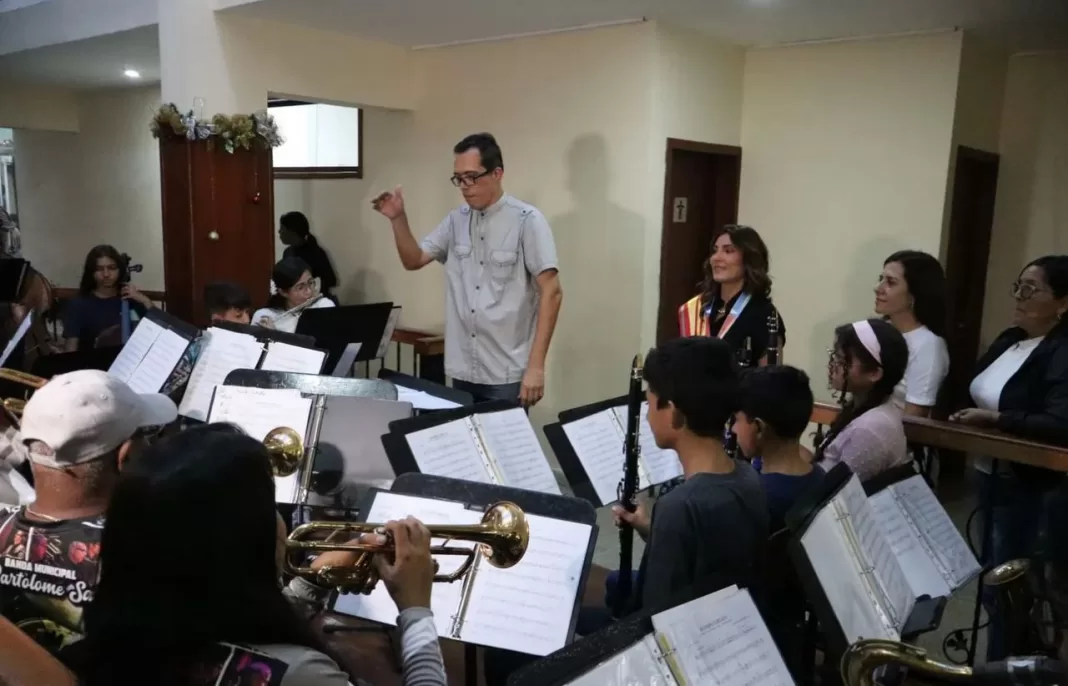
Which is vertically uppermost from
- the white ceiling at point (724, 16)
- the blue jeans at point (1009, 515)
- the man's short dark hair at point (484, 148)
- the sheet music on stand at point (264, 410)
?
the white ceiling at point (724, 16)

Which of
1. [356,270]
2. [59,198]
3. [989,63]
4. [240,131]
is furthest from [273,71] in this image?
[59,198]

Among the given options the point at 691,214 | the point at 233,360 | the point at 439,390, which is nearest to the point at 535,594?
the point at 439,390

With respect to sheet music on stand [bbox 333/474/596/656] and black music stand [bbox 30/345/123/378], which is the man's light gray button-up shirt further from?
sheet music on stand [bbox 333/474/596/656]

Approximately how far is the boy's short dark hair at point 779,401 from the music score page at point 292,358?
1.21 meters

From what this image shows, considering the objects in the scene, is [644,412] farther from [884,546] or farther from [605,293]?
[605,293]

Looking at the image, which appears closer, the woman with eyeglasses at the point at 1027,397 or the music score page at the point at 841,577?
the music score page at the point at 841,577

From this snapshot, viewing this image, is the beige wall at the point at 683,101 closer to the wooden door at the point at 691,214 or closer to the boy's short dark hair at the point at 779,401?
the wooden door at the point at 691,214

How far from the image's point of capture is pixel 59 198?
728 cm

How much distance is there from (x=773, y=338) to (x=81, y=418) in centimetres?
198

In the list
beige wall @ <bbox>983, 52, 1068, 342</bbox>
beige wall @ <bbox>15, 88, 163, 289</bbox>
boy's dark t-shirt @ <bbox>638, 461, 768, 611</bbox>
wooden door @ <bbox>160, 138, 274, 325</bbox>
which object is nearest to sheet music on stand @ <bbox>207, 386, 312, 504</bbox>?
boy's dark t-shirt @ <bbox>638, 461, 768, 611</bbox>

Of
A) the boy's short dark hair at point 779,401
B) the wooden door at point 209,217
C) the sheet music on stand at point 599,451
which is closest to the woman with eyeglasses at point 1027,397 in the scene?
the boy's short dark hair at point 779,401

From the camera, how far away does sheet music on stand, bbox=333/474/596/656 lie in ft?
4.45

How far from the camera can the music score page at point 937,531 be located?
1.77 m

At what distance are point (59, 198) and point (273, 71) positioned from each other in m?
4.43
